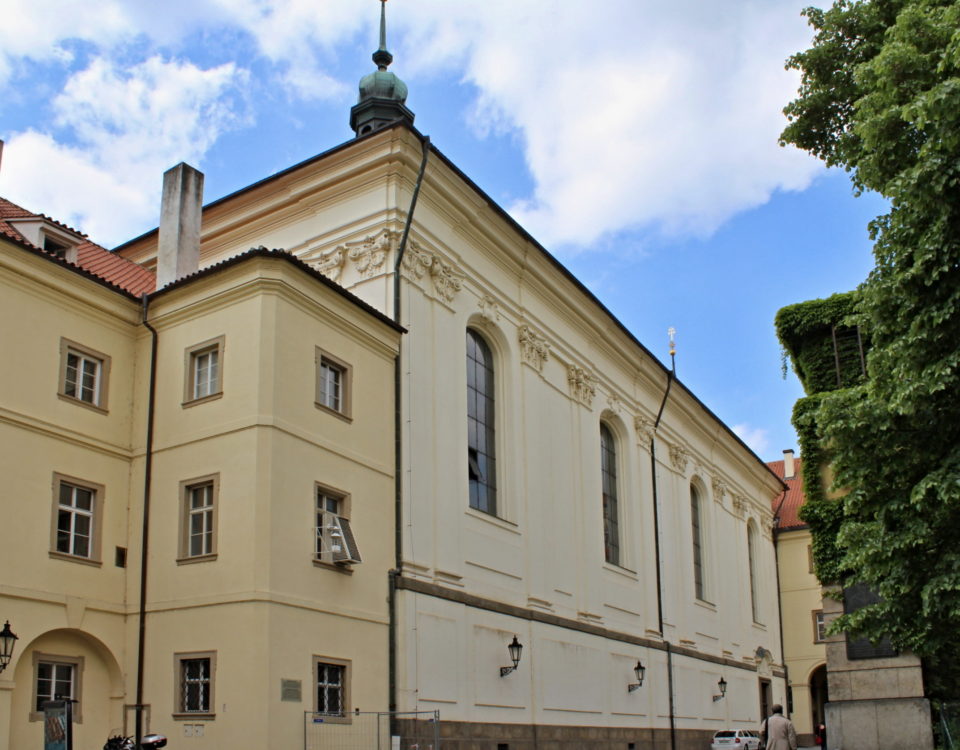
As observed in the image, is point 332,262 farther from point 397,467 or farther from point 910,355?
point 910,355

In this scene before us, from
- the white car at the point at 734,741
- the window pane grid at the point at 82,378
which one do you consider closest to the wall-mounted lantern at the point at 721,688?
the white car at the point at 734,741

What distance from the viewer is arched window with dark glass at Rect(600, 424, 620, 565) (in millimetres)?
32356

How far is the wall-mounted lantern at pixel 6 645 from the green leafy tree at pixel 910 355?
39.4ft

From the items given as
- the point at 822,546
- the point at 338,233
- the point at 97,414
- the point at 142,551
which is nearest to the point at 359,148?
the point at 338,233

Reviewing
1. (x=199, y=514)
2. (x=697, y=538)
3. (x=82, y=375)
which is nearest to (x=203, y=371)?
(x=82, y=375)

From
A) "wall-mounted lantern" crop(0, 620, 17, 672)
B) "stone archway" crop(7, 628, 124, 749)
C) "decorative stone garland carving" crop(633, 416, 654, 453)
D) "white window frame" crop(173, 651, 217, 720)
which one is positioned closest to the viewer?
"wall-mounted lantern" crop(0, 620, 17, 672)

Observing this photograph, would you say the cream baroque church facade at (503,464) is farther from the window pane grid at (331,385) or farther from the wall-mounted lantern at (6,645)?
the wall-mounted lantern at (6,645)

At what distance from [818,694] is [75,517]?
43.2 metres

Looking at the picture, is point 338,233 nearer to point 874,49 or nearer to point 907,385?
point 874,49

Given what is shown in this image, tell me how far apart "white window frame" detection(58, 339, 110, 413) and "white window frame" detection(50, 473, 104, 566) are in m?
1.38

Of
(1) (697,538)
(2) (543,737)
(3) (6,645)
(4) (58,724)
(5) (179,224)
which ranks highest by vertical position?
(5) (179,224)

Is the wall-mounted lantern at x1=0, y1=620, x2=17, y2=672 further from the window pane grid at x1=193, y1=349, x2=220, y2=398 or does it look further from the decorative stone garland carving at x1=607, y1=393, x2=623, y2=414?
the decorative stone garland carving at x1=607, y1=393, x2=623, y2=414

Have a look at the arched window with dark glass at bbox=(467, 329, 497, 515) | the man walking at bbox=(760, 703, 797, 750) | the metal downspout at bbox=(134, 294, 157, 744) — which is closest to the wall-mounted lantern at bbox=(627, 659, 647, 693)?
the arched window with dark glass at bbox=(467, 329, 497, 515)

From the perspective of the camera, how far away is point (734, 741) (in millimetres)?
35719
